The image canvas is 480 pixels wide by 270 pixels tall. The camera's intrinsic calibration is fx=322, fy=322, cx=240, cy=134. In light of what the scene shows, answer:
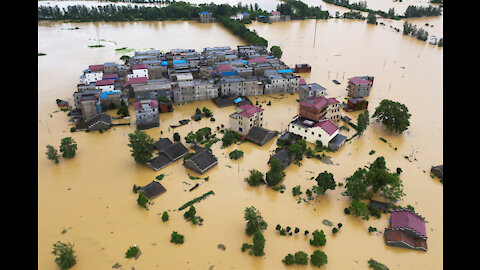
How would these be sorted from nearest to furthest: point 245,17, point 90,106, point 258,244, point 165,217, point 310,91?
1. point 258,244
2. point 165,217
3. point 90,106
4. point 310,91
5. point 245,17

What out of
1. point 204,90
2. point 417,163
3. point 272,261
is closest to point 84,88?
point 204,90

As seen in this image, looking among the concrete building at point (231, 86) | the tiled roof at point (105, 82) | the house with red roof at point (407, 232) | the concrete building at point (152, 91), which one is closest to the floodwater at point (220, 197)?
the house with red roof at point (407, 232)

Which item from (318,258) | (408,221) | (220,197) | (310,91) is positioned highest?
(310,91)

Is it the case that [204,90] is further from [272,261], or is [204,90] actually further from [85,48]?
[85,48]

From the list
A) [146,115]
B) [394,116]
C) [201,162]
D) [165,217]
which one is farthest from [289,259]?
[146,115]

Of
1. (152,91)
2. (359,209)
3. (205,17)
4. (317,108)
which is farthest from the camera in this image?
(205,17)

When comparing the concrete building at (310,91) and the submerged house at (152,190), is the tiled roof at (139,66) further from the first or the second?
the submerged house at (152,190)

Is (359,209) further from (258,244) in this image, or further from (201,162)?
(201,162)
